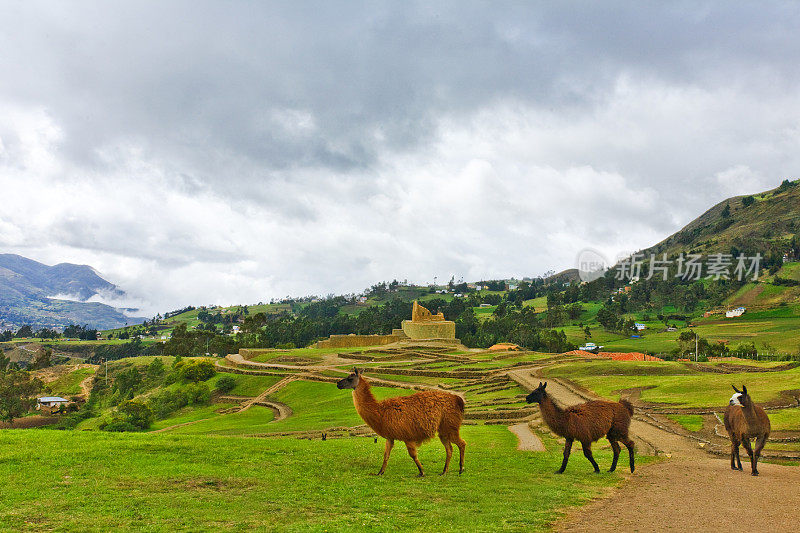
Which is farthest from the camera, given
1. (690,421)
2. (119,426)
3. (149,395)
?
(149,395)

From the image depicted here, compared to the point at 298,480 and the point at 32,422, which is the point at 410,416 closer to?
the point at 298,480

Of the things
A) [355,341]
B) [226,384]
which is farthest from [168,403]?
[355,341]

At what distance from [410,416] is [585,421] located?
15.6ft

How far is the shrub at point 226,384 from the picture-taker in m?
56.9

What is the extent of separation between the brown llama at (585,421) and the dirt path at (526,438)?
5.36 metres

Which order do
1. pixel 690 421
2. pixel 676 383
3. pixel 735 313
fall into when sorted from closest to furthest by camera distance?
pixel 690 421, pixel 676 383, pixel 735 313

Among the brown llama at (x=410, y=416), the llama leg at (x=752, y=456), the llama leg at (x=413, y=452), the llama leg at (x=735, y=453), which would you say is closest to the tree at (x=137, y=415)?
the brown llama at (x=410, y=416)

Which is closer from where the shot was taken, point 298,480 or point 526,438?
point 298,480

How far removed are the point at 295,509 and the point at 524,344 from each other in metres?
92.0

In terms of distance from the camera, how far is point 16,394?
64938 millimetres

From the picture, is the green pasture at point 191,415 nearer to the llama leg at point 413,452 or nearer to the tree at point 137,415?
the tree at point 137,415

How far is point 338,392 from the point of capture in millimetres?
45125

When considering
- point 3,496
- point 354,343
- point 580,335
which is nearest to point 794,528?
point 3,496

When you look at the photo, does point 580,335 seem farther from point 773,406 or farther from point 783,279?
point 773,406
